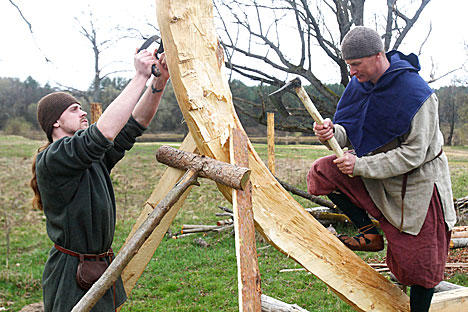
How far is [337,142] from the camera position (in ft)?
7.65

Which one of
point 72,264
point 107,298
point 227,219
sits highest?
point 72,264

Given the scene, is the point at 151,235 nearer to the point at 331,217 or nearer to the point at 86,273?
the point at 86,273

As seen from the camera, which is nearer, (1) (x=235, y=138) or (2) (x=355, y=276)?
(1) (x=235, y=138)

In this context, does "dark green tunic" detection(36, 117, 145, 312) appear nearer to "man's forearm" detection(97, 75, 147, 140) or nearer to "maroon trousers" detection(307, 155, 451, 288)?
"man's forearm" detection(97, 75, 147, 140)

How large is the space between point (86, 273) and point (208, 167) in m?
0.83

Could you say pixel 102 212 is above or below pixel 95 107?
below

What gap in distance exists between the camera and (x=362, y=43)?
2.12 m

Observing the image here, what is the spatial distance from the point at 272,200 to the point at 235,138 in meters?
0.39

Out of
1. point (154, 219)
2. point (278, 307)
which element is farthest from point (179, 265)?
point (154, 219)

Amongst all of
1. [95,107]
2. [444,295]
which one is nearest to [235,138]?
[444,295]

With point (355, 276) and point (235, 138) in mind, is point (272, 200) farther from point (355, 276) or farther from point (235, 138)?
point (355, 276)

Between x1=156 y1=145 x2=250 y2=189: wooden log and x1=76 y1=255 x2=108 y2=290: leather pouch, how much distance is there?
0.68 metres

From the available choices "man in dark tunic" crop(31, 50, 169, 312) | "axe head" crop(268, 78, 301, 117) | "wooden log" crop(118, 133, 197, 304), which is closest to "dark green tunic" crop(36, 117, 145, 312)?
"man in dark tunic" crop(31, 50, 169, 312)

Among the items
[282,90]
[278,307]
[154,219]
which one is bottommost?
[278,307]
